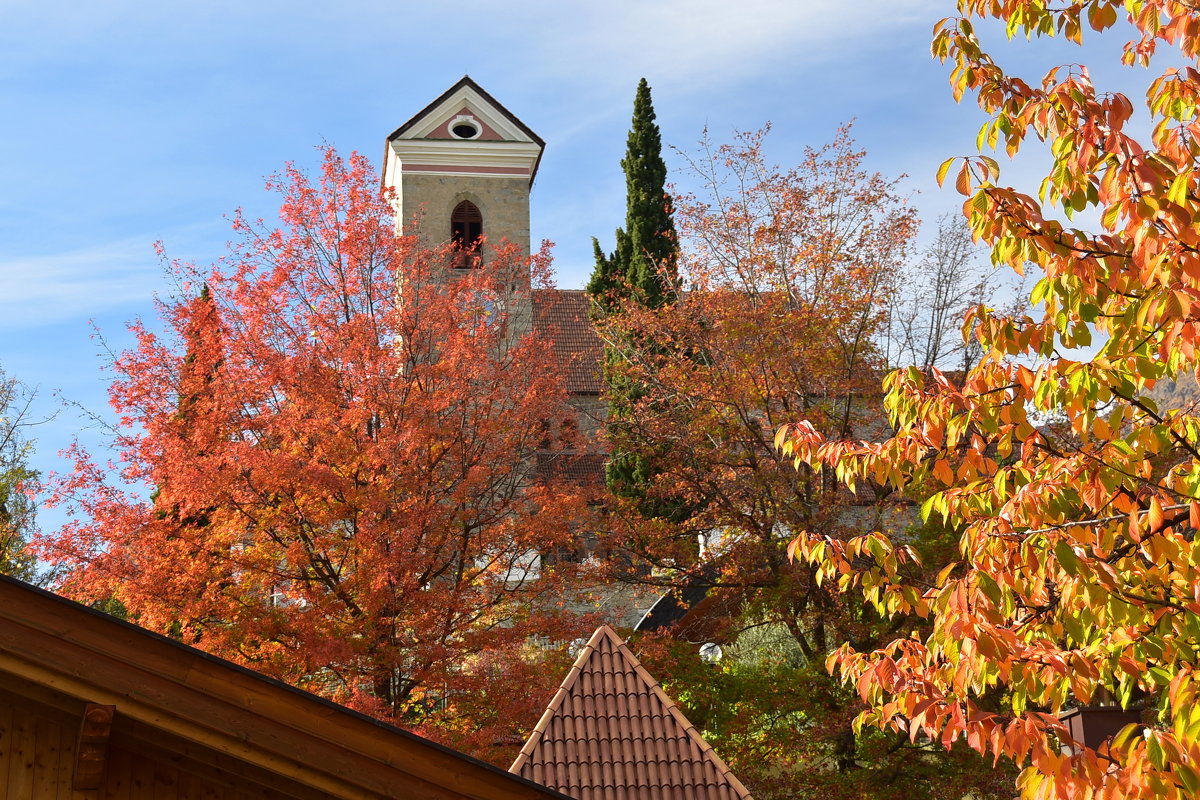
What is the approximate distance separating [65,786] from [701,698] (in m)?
12.5

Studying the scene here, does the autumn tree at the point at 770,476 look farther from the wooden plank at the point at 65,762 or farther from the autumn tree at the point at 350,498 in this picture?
the wooden plank at the point at 65,762

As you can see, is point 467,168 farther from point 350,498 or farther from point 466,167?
point 350,498

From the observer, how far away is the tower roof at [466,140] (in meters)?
37.2

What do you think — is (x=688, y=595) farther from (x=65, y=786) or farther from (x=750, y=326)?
(x=65, y=786)

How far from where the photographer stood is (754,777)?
57.7ft

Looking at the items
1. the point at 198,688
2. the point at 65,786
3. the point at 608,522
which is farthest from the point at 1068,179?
the point at 608,522

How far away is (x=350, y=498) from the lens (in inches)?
685

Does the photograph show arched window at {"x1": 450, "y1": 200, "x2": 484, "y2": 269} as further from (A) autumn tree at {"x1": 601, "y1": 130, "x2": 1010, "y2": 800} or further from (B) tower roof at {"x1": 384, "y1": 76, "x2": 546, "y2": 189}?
(A) autumn tree at {"x1": 601, "y1": 130, "x2": 1010, "y2": 800}

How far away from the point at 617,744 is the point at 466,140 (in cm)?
2917

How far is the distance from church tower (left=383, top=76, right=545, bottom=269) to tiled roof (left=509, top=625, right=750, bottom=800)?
26963 mm

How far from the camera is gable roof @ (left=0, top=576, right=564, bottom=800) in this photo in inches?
237

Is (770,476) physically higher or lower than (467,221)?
lower

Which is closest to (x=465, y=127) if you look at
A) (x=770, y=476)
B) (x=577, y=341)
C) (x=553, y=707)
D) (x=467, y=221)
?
(x=467, y=221)

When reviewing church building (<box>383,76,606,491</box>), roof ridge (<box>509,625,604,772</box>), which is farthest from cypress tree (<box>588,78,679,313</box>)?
roof ridge (<box>509,625,604,772</box>)
